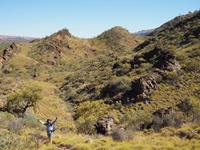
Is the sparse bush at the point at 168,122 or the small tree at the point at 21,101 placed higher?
the small tree at the point at 21,101

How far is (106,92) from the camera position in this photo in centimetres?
5334

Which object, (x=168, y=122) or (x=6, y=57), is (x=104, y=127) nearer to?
(x=168, y=122)

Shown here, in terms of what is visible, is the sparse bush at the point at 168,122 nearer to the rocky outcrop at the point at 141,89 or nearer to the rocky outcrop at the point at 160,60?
the rocky outcrop at the point at 141,89

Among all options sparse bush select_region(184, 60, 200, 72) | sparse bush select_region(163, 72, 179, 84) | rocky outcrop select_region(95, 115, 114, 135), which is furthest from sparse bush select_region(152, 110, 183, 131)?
sparse bush select_region(184, 60, 200, 72)

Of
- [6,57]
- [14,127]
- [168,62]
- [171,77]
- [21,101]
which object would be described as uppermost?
[6,57]

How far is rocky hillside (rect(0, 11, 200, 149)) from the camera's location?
17.2 metres

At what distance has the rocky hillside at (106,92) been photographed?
56.5ft

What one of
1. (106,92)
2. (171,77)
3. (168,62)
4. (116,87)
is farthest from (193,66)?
(106,92)

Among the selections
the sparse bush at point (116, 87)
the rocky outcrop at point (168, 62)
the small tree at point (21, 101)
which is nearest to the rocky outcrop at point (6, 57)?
the sparse bush at point (116, 87)

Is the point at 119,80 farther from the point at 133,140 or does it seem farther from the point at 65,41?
the point at 65,41

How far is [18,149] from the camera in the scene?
495 inches

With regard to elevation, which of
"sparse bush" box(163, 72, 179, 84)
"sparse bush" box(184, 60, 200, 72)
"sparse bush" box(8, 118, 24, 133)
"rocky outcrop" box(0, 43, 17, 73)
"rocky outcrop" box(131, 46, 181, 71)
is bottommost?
"sparse bush" box(8, 118, 24, 133)

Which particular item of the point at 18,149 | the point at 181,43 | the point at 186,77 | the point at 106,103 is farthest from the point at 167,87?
the point at 18,149

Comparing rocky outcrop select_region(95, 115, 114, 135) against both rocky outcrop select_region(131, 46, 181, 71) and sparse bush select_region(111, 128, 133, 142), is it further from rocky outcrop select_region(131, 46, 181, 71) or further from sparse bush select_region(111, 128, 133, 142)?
rocky outcrop select_region(131, 46, 181, 71)
